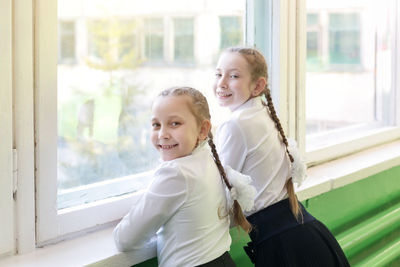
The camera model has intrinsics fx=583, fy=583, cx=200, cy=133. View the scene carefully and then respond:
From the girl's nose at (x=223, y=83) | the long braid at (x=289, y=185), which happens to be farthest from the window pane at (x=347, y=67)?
the girl's nose at (x=223, y=83)

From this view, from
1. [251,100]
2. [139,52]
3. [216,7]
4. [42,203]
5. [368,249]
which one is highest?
[216,7]

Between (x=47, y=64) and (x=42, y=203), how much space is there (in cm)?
26

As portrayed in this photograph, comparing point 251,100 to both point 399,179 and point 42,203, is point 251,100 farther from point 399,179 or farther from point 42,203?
point 399,179

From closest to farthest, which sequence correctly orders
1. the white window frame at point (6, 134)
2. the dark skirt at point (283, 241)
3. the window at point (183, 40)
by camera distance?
1. the white window frame at point (6, 134)
2. the dark skirt at point (283, 241)
3. the window at point (183, 40)

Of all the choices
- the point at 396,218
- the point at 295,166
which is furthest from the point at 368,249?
the point at 295,166

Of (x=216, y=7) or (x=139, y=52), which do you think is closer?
(x=139, y=52)

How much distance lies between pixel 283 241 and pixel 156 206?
0.38 metres

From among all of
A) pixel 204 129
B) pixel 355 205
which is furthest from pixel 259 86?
pixel 355 205

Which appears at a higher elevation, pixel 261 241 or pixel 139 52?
pixel 139 52

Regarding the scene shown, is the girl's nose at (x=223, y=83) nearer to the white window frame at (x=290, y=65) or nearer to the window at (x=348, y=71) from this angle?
the white window frame at (x=290, y=65)

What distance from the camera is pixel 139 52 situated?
135cm

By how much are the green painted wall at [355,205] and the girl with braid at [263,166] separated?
0.15 meters

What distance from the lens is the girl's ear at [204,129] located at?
1.15 metres

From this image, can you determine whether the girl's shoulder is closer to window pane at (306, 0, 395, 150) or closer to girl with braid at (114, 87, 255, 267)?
girl with braid at (114, 87, 255, 267)
